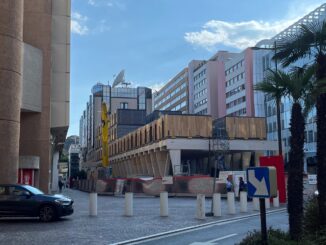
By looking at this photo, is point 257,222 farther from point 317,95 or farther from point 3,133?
point 3,133

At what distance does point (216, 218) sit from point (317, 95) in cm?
977

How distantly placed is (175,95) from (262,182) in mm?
142860

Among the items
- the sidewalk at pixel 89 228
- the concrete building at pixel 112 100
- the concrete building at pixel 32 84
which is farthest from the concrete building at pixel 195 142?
the concrete building at pixel 112 100

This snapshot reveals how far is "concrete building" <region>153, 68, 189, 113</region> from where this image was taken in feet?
464

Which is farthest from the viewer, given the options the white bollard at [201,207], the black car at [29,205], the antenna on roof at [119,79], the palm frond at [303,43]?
the antenna on roof at [119,79]

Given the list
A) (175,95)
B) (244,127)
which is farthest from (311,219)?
(175,95)

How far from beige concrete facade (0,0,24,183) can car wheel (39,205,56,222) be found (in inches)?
278

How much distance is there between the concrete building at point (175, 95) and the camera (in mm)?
141500

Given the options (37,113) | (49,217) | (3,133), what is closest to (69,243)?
(49,217)

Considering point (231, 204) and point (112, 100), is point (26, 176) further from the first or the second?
point (112, 100)

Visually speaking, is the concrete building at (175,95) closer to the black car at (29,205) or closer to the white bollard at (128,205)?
the white bollard at (128,205)

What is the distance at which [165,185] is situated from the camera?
42.5 m

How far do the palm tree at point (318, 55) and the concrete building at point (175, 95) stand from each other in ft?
418

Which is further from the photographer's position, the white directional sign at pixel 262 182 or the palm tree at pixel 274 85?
the palm tree at pixel 274 85
